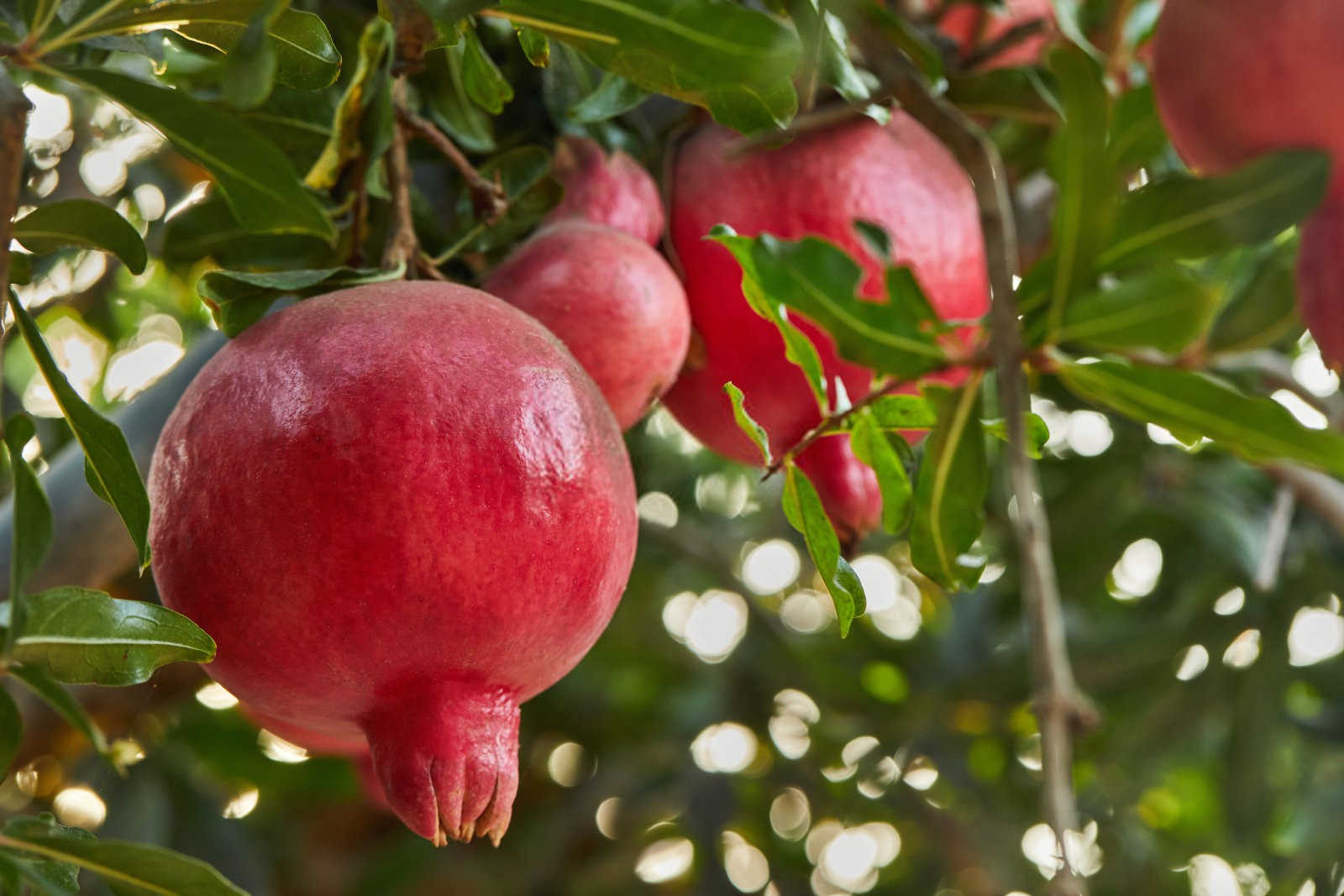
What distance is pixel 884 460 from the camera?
2.21 feet

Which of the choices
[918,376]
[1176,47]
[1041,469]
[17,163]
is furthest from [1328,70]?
[1041,469]

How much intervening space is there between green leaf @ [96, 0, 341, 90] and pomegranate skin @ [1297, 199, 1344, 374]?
0.44 m

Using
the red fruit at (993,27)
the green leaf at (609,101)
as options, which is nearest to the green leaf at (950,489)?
the green leaf at (609,101)

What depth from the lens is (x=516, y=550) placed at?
1.84 feet

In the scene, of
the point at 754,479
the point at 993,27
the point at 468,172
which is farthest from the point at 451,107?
the point at 754,479

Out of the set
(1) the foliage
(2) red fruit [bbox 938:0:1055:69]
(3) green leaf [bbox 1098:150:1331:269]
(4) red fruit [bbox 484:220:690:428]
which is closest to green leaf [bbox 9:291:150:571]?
(1) the foliage

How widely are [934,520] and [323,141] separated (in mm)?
415

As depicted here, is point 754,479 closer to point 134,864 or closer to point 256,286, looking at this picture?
point 256,286

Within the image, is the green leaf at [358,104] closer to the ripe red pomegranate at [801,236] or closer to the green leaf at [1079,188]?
the ripe red pomegranate at [801,236]

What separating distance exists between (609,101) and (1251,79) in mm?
315

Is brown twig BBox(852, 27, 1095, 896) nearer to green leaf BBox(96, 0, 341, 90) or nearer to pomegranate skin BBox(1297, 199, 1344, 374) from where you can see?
pomegranate skin BBox(1297, 199, 1344, 374)

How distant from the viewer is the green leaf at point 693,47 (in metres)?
0.57

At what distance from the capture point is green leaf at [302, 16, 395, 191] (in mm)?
696

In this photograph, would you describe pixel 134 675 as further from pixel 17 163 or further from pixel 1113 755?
pixel 1113 755
